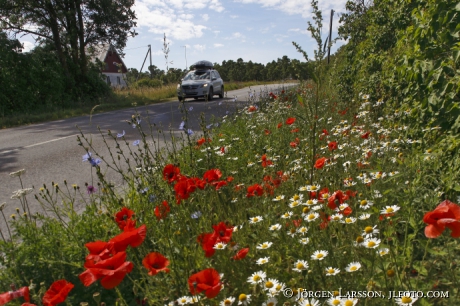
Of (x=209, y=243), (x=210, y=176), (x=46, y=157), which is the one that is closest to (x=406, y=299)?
(x=209, y=243)

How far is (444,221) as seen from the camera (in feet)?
4.10

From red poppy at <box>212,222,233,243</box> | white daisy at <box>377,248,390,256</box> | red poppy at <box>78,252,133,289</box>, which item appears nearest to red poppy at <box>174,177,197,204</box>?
Result: red poppy at <box>212,222,233,243</box>

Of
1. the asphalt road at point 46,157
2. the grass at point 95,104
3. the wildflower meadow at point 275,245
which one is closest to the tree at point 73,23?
the grass at point 95,104

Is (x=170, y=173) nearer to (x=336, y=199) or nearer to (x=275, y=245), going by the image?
(x=275, y=245)

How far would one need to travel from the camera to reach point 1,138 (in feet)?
31.8

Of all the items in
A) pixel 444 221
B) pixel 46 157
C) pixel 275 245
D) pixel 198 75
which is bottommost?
pixel 46 157

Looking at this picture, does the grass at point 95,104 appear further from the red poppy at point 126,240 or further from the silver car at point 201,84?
the red poppy at point 126,240

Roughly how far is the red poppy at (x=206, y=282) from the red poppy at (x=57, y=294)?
1.43 ft

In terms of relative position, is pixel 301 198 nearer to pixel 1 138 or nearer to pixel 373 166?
pixel 373 166

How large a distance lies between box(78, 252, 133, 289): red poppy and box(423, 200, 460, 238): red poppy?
0.99 m

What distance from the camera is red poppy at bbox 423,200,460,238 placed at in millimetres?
1259

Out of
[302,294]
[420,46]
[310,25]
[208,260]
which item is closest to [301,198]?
[208,260]

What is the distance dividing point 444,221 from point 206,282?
33.0 inches

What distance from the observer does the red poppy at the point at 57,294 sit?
138 cm
